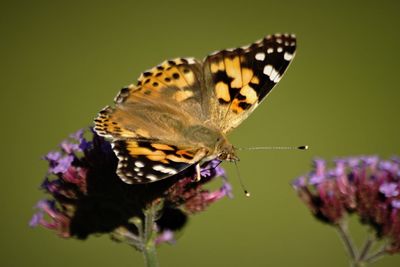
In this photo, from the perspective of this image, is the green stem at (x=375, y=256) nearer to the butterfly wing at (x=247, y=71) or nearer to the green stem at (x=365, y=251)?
the green stem at (x=365, y=251)

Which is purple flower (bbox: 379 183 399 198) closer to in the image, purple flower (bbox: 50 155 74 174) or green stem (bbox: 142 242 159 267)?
green stem (bbox: 142 242 159 267)

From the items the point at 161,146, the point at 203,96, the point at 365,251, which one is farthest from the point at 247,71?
the point at 365,251

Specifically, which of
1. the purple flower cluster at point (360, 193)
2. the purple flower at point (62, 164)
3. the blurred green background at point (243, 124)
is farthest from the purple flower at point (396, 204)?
the blurred green background at point (243, 124)

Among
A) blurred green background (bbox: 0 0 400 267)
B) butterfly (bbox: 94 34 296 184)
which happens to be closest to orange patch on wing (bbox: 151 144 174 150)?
butterfly (bbox: 94 34 296 184)

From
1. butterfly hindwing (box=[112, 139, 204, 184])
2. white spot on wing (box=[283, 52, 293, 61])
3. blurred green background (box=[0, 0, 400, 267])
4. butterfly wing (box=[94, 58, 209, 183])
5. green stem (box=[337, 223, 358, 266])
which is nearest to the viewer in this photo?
butterfly hindwing (box=[112, 139, 204, 184])

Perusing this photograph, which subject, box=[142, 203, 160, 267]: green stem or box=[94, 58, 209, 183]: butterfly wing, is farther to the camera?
box=[142, 203, 160, 267]: green stem

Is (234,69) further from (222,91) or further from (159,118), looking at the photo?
(159,118)
